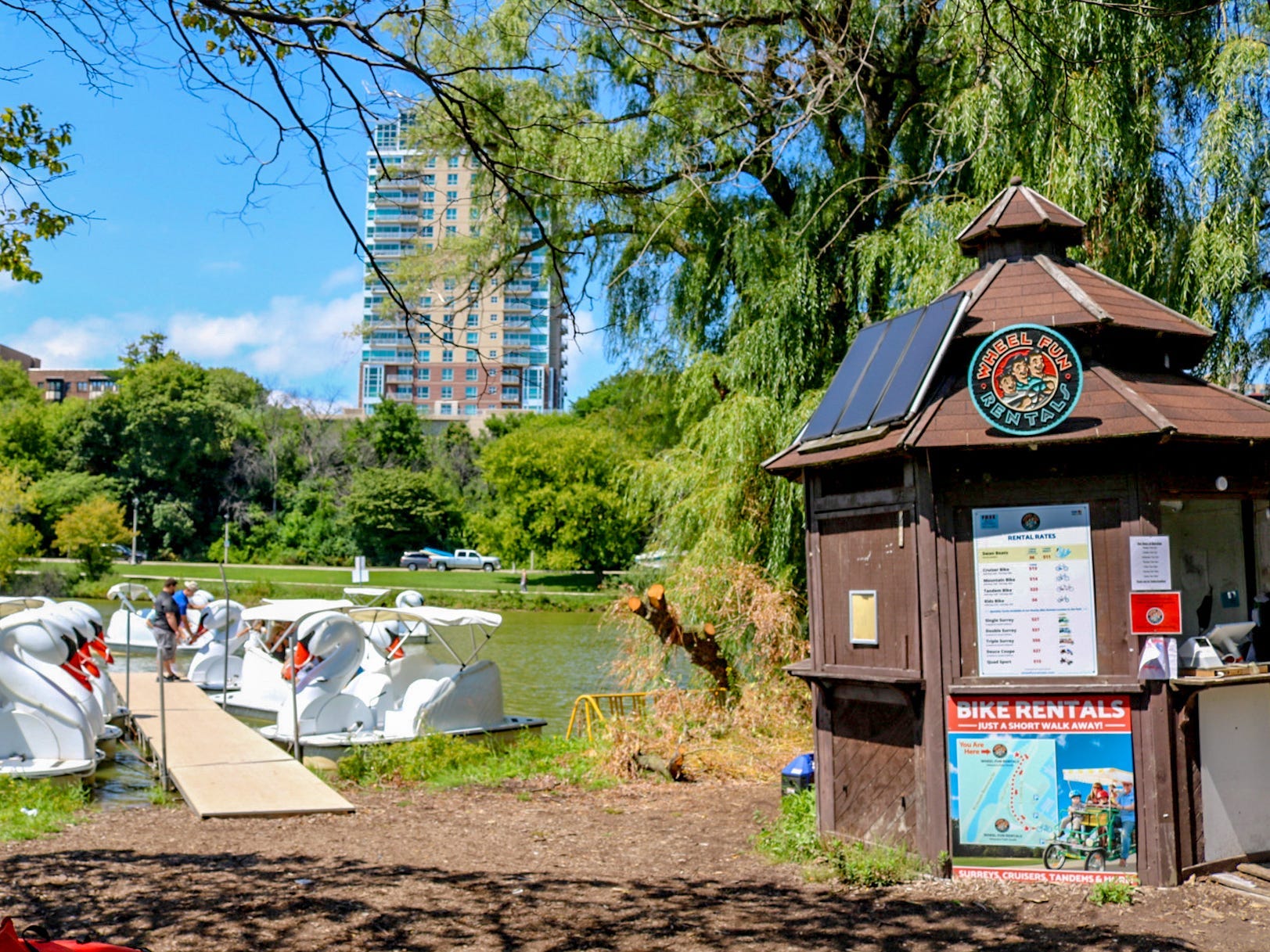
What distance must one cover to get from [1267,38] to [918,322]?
7873 millimetres

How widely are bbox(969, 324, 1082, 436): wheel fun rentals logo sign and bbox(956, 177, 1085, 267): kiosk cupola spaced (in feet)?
5.02

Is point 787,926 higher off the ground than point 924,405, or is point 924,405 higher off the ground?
point 924,405

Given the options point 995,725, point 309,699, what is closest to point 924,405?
point 995,725

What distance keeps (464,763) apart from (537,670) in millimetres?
14881

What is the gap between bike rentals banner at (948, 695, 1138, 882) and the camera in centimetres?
792

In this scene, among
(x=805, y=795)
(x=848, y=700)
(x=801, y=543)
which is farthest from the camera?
(x=801, y=543)

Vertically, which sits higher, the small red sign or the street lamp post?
the street lamp post

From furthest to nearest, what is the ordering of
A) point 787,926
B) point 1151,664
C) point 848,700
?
1. point 848,700
2. point 1151,664
3. point 787,926

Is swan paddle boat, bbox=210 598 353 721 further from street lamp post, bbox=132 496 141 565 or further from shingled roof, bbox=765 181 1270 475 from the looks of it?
street lamp post, bbox=132 496 141 565

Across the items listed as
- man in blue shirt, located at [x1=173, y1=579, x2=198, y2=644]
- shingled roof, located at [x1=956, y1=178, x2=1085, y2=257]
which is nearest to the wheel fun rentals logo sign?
shingled roof, located at [x1=956, y1=178, x2=1085, y2=257]

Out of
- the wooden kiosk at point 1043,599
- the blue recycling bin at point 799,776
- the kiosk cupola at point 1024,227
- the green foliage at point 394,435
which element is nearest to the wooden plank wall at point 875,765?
the wooden kiosk at point 1043,599

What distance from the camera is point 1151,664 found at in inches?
305

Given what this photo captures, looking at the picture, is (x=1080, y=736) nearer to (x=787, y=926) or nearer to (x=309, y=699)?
(x=787, y=926)

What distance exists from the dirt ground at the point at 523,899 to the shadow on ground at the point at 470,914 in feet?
0.06
